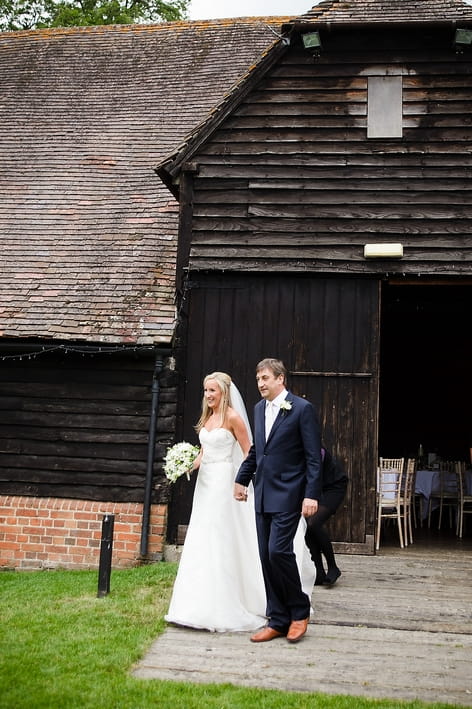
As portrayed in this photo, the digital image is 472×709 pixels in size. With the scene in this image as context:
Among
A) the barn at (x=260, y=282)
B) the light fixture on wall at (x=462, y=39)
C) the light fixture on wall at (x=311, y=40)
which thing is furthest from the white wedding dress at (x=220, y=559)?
the light fixture on wall at (x=462, y=39)

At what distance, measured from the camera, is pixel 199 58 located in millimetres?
14367

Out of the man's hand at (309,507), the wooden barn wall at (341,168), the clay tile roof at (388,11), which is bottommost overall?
the man's hand at (309,507)

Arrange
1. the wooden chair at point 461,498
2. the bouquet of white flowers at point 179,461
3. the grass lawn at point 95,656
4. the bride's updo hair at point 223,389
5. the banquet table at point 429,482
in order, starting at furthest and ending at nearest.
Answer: the banquet table at point 429,482 → the wooden chair at point 461,498 → the bouquet of white flowers at point 179,461 → the bride's updo hair at point 223,389 → the grass lawn at point 95,656

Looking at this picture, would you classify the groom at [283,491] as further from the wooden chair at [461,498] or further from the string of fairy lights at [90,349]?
the wooden chair at [461,498]

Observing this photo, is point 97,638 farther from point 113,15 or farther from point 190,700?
point 113,15

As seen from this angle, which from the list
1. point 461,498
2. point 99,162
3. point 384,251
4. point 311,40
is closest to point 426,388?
point 461,498

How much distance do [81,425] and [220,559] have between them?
3931 mm

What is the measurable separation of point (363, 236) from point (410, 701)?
227 inches

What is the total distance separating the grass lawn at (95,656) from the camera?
4117 mm

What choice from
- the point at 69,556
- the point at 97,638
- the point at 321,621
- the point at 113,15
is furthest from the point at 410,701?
the point at 113,15

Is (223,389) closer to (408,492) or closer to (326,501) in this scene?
(326,501)

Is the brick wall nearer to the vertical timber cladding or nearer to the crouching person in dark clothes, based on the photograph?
the vertical timber cladding

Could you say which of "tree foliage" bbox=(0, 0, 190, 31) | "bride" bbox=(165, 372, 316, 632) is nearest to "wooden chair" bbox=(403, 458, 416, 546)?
"bride" bbox=(165, 372, 316, 632)

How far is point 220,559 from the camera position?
5.77 meters
